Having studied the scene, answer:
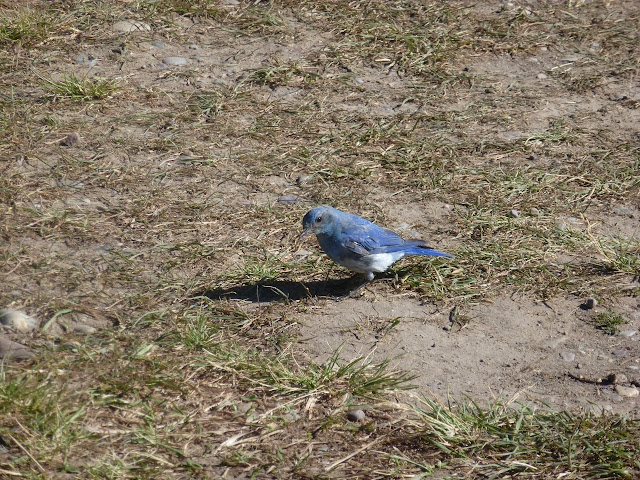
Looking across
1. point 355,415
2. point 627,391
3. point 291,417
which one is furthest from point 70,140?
point 627,391

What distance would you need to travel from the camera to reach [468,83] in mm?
7422

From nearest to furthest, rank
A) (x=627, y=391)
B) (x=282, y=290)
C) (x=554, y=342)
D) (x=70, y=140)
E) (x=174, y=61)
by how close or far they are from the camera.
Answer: (x=627, y=391) < (x=554, y=342) < (x=282, y=290) < (x=70, y=140) < (x=174, y=61)

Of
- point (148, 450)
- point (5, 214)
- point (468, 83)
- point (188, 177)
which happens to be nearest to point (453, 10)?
point (468, 83)

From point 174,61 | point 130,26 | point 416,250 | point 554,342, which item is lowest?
point 554,342

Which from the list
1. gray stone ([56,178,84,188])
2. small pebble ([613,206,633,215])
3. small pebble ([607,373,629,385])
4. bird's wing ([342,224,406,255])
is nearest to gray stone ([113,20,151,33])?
gray stone ([56,178,84,188])

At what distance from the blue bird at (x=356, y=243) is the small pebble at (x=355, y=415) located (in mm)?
1188

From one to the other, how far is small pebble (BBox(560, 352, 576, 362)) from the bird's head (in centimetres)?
161

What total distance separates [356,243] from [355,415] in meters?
1.31

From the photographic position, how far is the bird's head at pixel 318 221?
4.83 metres

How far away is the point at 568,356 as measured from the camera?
14.5 ft

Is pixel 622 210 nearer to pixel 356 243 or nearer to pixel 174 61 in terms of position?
pixel 356 243

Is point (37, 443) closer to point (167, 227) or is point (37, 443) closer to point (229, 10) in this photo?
point (167, 227)

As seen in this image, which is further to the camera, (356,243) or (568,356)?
(356,243)

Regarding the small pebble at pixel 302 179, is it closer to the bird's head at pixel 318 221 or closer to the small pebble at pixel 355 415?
the bird's head at pixel 318 221
